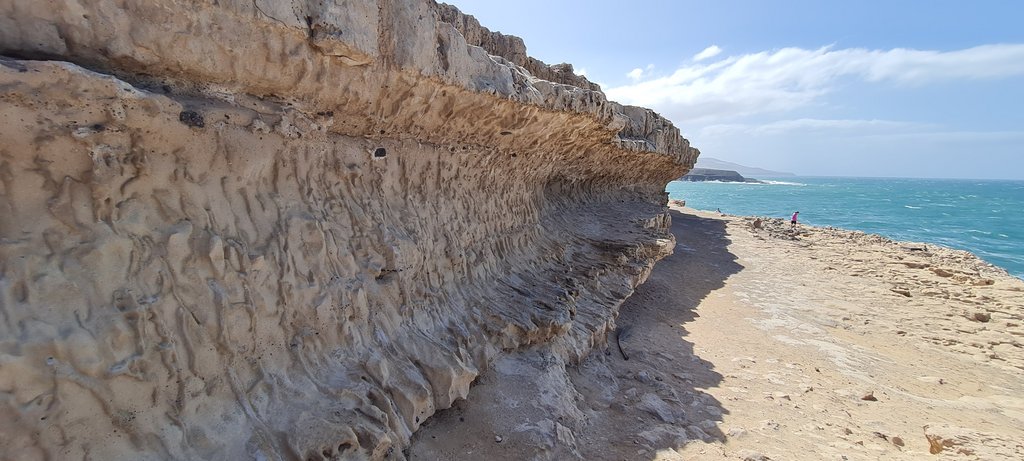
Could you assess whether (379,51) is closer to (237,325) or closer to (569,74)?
(237,325)

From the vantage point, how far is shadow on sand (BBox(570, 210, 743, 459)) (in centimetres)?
438

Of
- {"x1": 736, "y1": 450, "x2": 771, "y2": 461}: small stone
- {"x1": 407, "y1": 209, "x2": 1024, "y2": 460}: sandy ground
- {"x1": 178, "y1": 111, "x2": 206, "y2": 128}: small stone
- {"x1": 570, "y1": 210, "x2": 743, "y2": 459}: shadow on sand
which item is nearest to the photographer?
{"x1": 178, "y1": 111, "x2": 206, "y2": 128}: small stone

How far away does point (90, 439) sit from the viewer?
2008 mm

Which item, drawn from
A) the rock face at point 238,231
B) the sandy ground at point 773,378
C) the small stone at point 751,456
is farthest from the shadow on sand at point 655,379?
the rock face at point 238,231

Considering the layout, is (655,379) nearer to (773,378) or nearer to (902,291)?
(773,378)

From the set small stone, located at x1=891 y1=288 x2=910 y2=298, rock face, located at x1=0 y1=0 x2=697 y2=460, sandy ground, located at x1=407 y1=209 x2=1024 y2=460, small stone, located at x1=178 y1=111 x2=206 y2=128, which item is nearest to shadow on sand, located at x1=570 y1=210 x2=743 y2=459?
sandy ground, located at x1=407 y1=209 x2=1024 y2=460

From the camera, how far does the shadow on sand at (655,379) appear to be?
4.38m

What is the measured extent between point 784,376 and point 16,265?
7.56m

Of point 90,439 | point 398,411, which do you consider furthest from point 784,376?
point 90,439

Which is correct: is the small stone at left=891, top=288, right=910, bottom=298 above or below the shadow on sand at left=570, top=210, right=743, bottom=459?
below

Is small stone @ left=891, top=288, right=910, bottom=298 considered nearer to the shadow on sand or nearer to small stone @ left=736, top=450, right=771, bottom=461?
Answer: the shadow on sand

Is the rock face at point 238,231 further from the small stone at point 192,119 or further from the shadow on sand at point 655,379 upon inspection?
the shadow on sand at point 655,379

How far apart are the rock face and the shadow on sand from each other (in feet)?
3.63

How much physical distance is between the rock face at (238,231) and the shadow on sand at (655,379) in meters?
1.11
